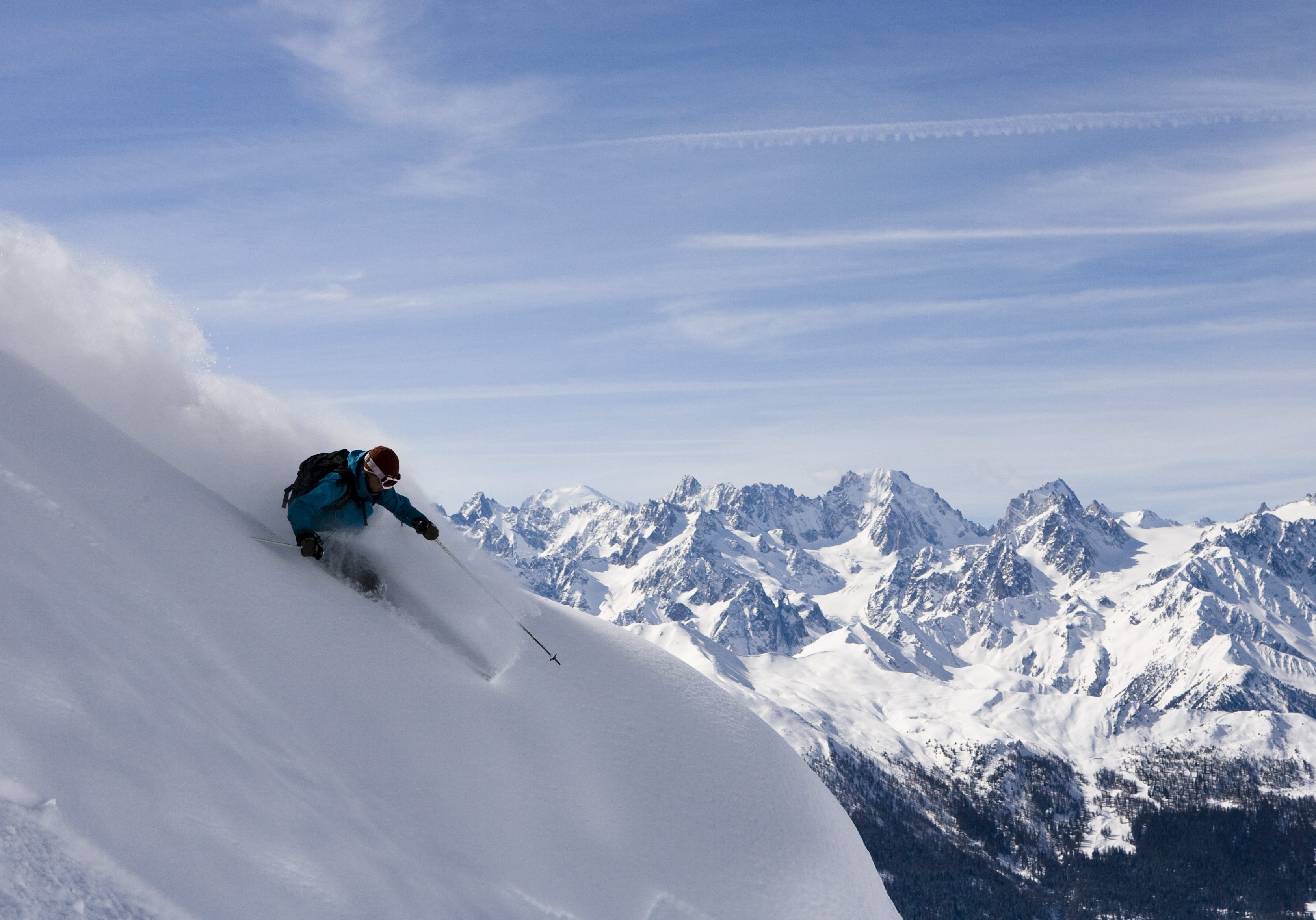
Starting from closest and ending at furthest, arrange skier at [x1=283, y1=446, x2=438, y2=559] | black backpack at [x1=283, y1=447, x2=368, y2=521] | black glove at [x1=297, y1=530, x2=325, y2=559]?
black glove at [x1=297, y1=530, x2=325, y2=559], skier at [x1=283, y1=446, x2=438, y2=559], black backpack at [x1=283, y1=447, x2=368, y2=521]

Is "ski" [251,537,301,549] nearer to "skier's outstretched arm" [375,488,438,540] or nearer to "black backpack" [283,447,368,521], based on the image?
"black backpack" [283,447,368,521]

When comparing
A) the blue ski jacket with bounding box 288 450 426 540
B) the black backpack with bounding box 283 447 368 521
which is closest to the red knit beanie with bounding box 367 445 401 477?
the blue ski jacket with bounding box 288 450 426 540

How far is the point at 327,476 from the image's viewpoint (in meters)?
11.8

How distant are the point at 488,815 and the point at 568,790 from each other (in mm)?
1233

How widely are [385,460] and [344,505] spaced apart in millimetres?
735

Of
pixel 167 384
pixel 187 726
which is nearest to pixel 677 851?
pixel 187 726

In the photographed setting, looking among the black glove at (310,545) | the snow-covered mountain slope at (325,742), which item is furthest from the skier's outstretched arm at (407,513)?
the black glove at (310,545)

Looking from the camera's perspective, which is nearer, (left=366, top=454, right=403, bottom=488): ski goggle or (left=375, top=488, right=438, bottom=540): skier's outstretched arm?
(left=366, top=454, right=403, bottom=488): ski goggle

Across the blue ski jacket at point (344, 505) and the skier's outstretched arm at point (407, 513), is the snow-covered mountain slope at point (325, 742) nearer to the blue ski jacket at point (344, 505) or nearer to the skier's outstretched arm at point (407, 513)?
the blue ski jacket at point (344, 505)

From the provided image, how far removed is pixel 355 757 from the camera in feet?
30.6

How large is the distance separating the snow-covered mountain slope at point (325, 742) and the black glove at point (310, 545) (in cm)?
25

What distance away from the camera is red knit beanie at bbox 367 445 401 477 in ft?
39.1

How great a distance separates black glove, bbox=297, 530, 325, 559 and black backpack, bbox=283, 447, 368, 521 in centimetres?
38

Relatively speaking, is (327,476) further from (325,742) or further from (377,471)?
(325,742)
